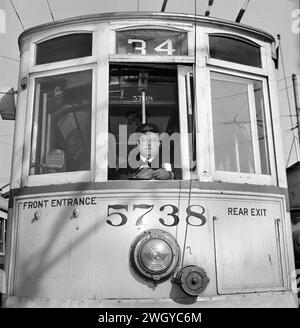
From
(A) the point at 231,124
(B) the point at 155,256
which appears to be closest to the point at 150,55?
(A) the point at 231,124

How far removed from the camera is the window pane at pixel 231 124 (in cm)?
324

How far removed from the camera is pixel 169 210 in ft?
9.61

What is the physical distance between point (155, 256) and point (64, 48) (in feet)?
5.80

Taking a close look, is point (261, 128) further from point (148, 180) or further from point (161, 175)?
point (148, 180)

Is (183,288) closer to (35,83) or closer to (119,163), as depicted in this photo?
(119,163)

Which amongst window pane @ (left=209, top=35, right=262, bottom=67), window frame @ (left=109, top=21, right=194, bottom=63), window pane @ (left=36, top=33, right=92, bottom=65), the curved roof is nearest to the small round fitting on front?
window frame @ (left=109, top=21, right=194, bottom=63)

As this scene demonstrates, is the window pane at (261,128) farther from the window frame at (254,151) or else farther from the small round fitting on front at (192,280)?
the small round fitting on front at (192,280)

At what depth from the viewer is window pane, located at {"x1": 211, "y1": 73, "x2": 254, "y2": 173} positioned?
3.24 m

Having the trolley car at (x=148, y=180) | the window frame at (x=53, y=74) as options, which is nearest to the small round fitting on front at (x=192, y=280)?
the trolley car at (x=148, y=180)

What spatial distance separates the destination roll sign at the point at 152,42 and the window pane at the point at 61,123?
0.36 m

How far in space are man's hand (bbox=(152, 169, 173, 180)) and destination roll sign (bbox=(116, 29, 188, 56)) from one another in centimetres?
90

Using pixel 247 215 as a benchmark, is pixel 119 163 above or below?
above

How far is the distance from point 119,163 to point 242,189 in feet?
3.03

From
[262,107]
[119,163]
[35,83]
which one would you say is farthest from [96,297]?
[262,107]
